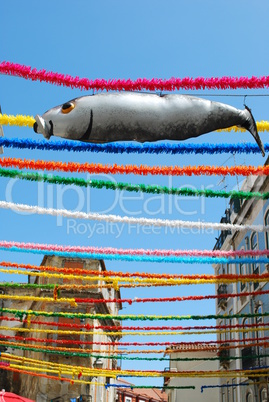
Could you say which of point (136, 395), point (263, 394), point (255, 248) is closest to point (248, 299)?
point (255, 248)

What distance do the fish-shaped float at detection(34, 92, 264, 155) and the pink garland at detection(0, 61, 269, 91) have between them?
0.49 metres

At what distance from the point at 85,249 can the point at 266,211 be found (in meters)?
12.9

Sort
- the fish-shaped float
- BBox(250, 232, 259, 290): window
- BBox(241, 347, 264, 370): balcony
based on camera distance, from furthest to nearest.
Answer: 1. BBox(250, 232, 259, 290): window
2. BBox(241, 347, 264, 370): balcony
3. the fish-shaped float

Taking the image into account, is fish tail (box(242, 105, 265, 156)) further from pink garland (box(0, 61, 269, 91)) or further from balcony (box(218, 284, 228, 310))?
balcony (box(218, 284, 228, 310))

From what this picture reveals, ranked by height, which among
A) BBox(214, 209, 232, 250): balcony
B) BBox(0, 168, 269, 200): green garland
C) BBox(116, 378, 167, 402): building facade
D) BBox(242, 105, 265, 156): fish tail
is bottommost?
BBox(116, 378, 167, 402): building facade

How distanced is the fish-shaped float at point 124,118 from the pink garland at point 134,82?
0.49 metres

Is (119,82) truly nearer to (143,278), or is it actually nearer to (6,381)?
(143,278)

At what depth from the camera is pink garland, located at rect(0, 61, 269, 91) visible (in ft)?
15.5

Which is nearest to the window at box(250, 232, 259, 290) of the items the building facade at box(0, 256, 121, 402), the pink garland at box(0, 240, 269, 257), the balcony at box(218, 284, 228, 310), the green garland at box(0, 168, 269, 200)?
the balcony at box(218, 284, 228, 310)

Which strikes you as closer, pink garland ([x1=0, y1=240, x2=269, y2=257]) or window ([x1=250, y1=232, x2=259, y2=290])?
pink garland ([x1=0, y1=240, x2=269, y2=257])

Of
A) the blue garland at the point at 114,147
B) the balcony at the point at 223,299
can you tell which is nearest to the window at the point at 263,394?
the balcony at the point at 223,299

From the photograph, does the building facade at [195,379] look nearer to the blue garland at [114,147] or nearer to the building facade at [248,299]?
the building facade at [248,299]

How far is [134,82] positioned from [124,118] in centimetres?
71

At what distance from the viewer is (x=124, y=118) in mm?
4168
